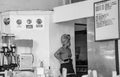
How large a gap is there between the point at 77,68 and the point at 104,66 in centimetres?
241

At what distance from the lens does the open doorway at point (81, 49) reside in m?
8.35

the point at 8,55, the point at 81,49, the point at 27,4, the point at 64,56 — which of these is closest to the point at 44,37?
the point at 64,56

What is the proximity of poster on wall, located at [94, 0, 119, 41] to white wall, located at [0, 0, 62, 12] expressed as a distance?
2415mm

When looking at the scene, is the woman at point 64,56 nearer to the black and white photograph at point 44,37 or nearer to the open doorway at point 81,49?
the black and white photograph at point 44,37

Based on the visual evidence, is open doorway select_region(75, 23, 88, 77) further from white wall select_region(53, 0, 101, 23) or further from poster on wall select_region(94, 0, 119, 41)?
poster on wall select_region(94, 0, 119, 41)

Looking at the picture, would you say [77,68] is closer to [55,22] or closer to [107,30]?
[55,22]

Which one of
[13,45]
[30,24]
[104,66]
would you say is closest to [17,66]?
[13,45]

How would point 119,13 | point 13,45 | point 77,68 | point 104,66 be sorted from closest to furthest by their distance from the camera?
point 119,13, point 104,66, point 13,45, point 77,68

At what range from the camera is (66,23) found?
757cm

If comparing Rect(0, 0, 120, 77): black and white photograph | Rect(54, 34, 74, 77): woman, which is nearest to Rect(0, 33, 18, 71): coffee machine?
Rect(0, 0, 120, 77): black and white photograph

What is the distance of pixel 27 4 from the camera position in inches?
309

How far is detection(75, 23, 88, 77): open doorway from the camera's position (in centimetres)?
835

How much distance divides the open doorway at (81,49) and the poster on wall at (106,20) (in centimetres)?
225

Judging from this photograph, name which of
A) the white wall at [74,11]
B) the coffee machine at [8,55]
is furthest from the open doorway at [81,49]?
the coffee machine at [8,55]
